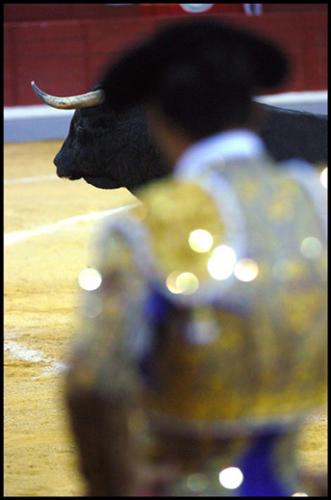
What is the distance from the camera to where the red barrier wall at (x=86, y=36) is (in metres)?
13.1

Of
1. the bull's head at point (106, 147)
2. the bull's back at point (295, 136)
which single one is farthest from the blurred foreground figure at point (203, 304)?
the bull's head at point (106, 147)

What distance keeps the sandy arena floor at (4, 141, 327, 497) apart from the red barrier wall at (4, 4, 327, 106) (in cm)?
204

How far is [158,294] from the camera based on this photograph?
146cm

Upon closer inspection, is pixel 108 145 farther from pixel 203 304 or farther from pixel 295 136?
pixel 203 304

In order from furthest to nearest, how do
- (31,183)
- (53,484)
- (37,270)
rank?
(31,183), (37,270), (53,484)

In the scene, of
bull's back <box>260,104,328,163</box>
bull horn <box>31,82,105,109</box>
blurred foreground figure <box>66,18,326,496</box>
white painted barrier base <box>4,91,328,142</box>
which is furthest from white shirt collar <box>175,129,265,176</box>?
white painted barrier base <box>4,91,328,142</box>

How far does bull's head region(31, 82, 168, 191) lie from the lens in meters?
5.54

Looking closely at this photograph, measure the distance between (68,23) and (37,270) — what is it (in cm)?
651

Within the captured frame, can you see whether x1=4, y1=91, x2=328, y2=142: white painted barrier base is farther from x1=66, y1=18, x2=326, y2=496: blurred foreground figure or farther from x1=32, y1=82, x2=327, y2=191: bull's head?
x1=66, y1=18, x2=326, y2=496: blurred foreground figure

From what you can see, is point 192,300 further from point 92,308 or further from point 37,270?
point 37,270

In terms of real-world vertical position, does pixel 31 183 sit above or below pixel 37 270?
above

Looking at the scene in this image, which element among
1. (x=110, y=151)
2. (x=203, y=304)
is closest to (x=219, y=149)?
(x=203, y=304)

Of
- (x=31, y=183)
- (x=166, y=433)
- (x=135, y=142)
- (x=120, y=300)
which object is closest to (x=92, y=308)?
(x=120, y=300)

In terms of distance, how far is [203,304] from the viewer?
4.79 feet
